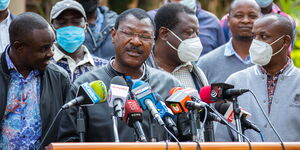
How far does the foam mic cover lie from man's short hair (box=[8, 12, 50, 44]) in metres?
1.76

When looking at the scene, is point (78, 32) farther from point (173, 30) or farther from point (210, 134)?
point (210, 134)

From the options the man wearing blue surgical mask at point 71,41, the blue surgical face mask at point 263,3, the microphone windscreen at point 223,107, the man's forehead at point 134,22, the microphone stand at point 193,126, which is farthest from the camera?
the blue surgical face mask at point 263,3

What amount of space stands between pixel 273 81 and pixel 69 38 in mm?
2335

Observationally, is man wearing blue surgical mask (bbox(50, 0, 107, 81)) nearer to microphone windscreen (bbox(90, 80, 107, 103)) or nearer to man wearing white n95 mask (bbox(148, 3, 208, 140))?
man wearing white n95 mask (bbox(148, 3, 208, 140))

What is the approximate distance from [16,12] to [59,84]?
3285 mm

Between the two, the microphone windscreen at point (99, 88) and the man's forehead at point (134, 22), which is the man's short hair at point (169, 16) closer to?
the man's forehead at point (134, 22)

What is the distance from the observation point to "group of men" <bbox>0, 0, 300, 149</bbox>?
7016 millimetres

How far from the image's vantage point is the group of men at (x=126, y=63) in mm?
7016

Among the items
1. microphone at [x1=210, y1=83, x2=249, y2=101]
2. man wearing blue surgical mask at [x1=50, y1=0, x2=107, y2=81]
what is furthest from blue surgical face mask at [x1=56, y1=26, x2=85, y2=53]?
microphone at [x1=210, y1=83, x2=249, y2=101]

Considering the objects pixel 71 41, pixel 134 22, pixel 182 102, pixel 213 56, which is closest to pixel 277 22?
pixel 213 56

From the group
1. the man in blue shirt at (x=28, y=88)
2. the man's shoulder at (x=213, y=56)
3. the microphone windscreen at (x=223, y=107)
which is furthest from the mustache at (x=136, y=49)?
the man's shoulder at (x=213, y=56)

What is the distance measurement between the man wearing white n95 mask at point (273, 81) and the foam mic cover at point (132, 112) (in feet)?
7.98

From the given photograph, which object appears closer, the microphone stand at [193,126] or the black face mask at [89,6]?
the microphone stand at [193,126]

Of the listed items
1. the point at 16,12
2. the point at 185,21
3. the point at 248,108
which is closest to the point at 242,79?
the point at 248,108
